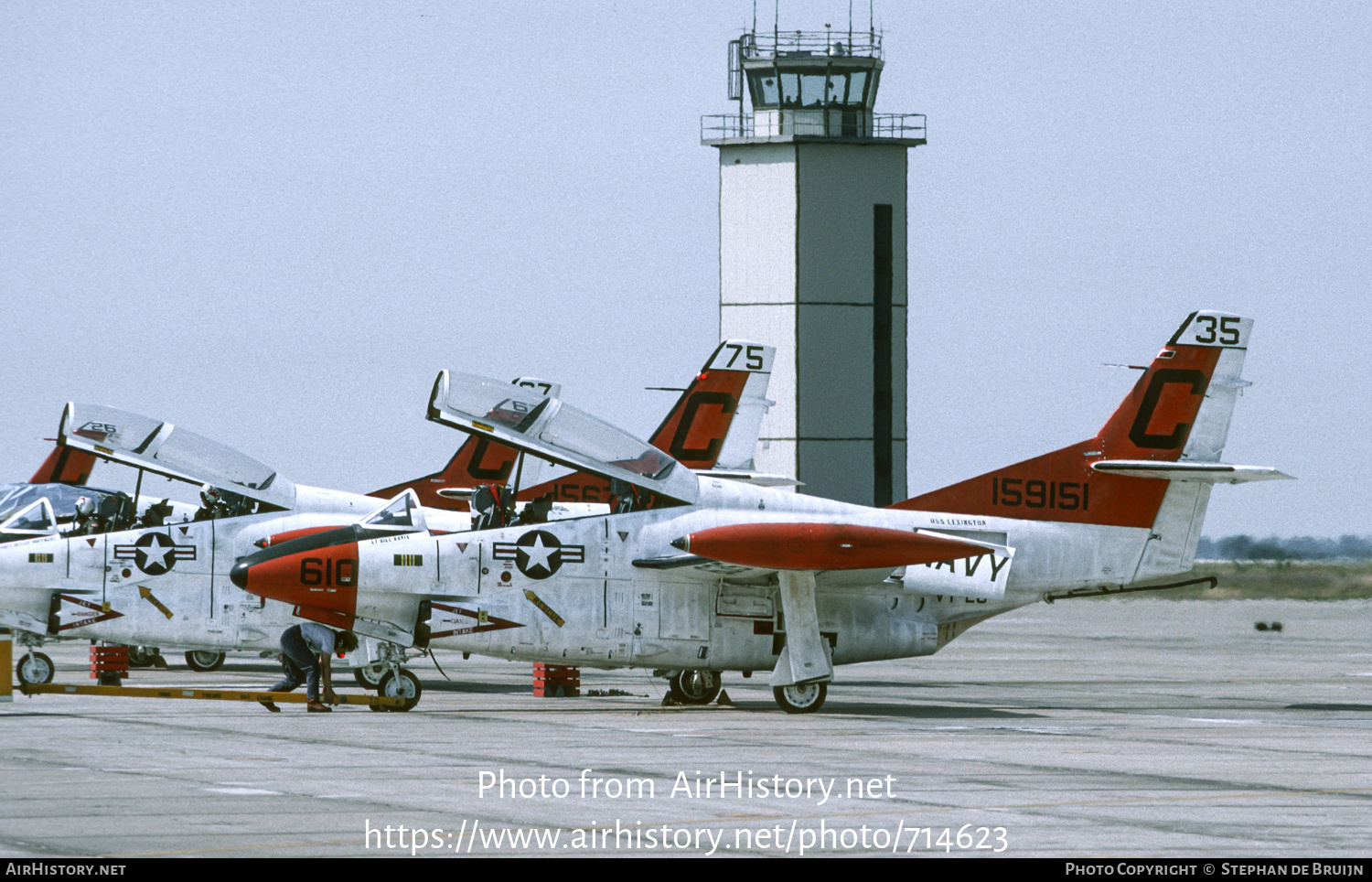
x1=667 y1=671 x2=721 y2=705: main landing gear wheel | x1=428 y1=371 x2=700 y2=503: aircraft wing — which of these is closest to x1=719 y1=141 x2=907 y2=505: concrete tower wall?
x1=667 y1=671 x2=721 y2=705: main landing gear wheel

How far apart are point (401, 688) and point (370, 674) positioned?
5.78ft

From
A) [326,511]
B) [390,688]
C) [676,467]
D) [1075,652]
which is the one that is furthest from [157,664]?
[1075,652]

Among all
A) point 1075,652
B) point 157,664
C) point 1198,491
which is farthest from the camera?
point 1075,652

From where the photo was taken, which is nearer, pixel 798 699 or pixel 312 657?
pixel 312 657

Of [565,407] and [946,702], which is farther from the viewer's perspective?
[946,702]

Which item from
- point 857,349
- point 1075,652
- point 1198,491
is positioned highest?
point 857,349

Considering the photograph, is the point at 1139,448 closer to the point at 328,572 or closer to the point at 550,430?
the point at 550,430

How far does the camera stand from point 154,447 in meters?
22.8

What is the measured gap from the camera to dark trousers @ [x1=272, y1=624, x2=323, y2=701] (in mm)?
19453

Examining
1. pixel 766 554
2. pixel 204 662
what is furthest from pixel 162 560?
pixel 766 554

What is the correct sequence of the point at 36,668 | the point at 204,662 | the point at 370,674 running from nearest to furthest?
the point at 370,674 < the point at 36,668 < the point at 204,662

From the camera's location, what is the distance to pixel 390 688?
773 inches

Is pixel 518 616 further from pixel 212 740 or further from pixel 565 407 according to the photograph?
pixel 212 740

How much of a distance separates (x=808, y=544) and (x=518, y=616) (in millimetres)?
3080
